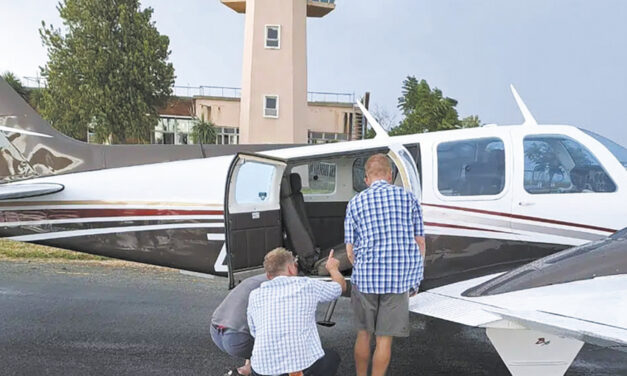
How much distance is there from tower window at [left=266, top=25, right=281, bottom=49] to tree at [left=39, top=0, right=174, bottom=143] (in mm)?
5404

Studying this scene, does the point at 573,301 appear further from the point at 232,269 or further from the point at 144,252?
the point at 144,252

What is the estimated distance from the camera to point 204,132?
115 feet

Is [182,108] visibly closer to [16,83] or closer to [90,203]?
[16,83]

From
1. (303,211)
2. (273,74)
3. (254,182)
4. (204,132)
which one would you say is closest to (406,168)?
(303,211)

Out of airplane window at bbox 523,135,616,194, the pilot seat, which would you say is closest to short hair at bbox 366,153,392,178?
the pilot seat

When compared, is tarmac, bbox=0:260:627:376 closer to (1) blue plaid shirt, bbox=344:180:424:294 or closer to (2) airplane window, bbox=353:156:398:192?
(1) blue plaid shirt, bbox=344:180:424:294

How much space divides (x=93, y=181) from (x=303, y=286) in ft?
9.43

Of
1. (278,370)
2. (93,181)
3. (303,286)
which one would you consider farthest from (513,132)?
(93,181)

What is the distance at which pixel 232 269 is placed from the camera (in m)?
4.63

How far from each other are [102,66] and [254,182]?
23.8 metres

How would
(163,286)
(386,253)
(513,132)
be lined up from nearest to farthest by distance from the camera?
(386,253), (513,132), (163,286)

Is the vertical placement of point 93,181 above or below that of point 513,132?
below

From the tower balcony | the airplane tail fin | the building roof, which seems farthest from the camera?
the building roof

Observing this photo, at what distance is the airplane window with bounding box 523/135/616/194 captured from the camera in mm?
4875
